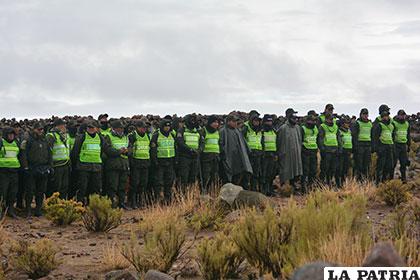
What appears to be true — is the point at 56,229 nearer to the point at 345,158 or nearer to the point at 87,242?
the point at 87,242

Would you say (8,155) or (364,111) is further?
(364,111)

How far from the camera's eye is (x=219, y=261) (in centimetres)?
738

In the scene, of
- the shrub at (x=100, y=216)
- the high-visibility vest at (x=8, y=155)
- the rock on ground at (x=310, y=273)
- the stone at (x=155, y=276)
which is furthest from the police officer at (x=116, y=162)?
the rock on ground at (x=310, y=273)

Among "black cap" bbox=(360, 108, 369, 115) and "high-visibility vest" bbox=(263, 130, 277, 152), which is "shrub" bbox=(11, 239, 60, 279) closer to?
"high-visibility vest" bbox=(263, 130, 277, 152)

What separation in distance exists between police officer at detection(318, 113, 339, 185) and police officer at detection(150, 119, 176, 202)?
5080mm

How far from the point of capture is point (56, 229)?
12.5 meters

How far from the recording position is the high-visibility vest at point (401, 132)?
19.3m

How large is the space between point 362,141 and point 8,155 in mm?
10616

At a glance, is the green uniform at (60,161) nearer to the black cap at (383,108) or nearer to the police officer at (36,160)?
the police officer at (36,160)

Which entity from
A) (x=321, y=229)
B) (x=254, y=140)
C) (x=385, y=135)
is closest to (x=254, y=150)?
(x=254, y=140)

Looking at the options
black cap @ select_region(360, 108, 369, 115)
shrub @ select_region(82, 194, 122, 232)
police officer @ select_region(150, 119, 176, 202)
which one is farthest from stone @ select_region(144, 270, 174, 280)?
black cap @ select_region(360, 108, 369, 115)

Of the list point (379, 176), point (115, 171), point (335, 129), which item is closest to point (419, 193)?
point (379, 176)

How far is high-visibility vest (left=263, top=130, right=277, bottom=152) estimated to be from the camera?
58.2 feet

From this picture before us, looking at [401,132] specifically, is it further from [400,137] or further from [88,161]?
[88,161]
